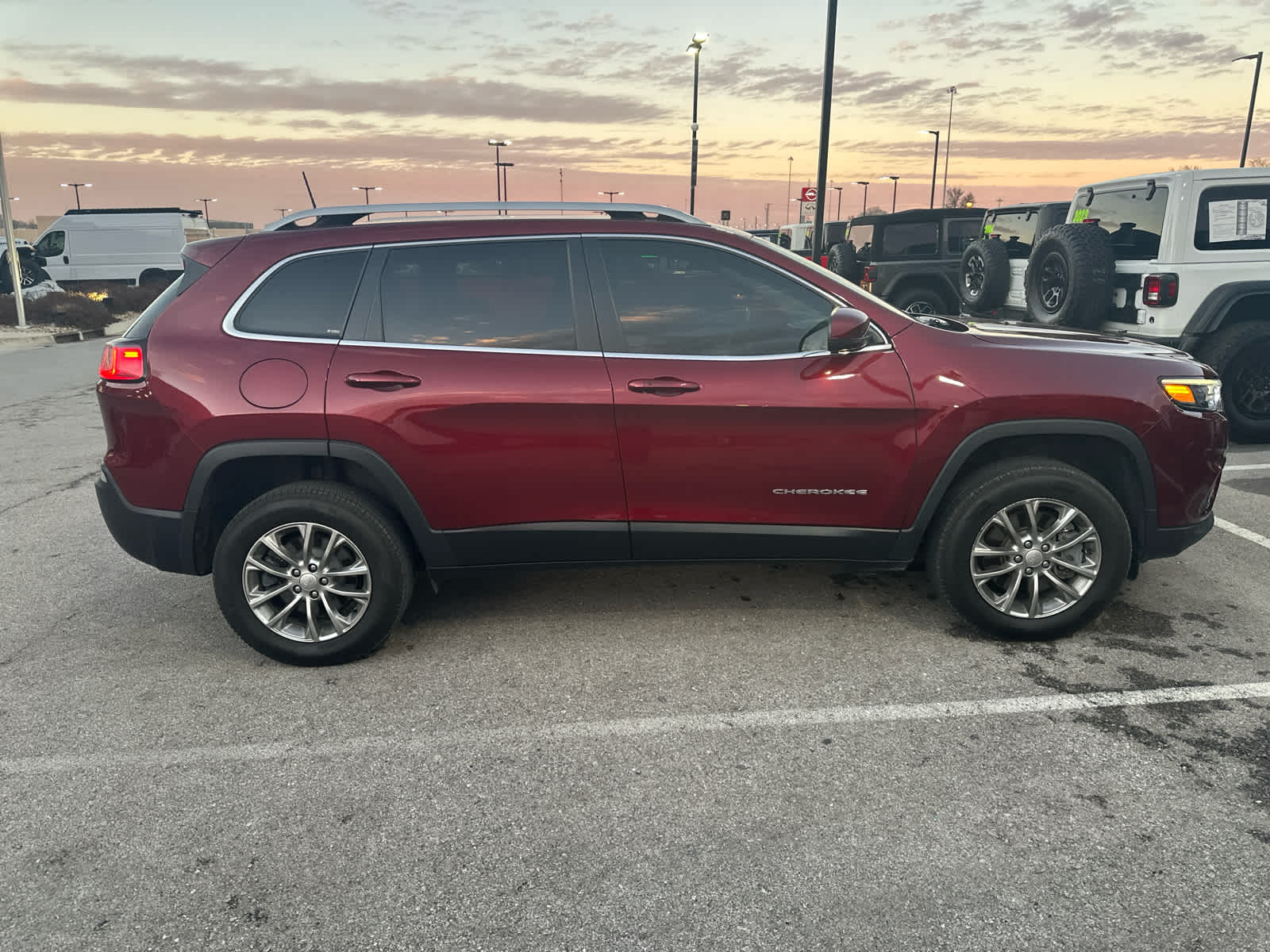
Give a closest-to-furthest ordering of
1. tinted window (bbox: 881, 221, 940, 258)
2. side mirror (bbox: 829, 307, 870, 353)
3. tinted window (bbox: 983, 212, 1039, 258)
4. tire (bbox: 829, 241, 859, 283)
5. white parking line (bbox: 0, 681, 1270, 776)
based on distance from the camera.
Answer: white parking line (bbox: 0, 681, 1270, 776)
side mirror (bbox: 829, 307, 870, 353)
tinted window (bbox: 983, 212, 1039, 258)
tinted window (bbox: 881, 221, 940, 258)
tire (bbox: 829, 241, 859, 283)

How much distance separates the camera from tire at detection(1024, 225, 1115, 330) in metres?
7.30

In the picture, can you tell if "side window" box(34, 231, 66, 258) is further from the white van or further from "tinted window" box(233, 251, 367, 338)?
"tinted window" box(233, 251, 367, 338)

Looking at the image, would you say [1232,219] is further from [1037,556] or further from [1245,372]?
[1037,556]

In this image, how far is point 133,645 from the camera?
3.92 meters

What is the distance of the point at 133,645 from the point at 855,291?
134 inches

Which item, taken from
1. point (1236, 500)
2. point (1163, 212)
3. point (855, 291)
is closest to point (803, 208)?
point (1163, 212)

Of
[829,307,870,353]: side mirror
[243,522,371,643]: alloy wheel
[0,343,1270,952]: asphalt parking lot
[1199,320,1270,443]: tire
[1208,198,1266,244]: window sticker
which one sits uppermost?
[1208,198,1266,244]: window sticker

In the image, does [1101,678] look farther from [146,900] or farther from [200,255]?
[200,255]

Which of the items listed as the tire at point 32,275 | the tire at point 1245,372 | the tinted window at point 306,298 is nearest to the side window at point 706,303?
the tinted window at point 306,298

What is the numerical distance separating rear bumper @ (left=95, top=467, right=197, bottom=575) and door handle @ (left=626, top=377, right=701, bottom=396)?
187cm

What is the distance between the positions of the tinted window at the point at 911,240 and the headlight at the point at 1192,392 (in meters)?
10.7

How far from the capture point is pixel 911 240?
14000 mm

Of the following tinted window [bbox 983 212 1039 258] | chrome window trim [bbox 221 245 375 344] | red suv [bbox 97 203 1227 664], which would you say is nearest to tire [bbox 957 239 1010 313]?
tinted window [bbox 983 212 1039 258]

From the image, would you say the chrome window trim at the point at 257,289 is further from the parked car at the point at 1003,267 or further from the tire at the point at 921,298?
the tire at the point at 921,298
